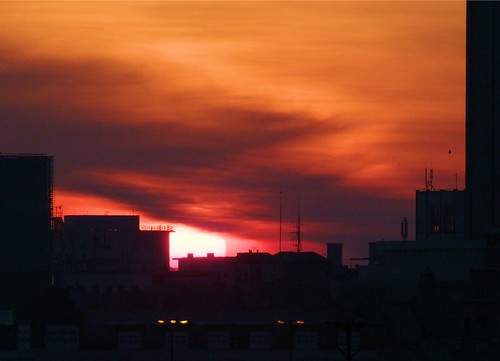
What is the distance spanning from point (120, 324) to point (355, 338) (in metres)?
27.0

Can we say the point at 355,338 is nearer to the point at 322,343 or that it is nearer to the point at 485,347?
the point at 322,343

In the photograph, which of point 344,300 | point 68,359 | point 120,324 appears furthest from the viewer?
point 344,300

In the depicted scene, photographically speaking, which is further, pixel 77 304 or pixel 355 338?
pixel 77 304

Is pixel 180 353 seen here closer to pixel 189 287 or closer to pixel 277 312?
pixel 277 312

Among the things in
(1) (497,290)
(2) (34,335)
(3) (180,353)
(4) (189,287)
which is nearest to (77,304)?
(4) (189,287)

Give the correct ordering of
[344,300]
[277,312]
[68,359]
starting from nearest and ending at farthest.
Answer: [68,359], [277,312], [344,300]

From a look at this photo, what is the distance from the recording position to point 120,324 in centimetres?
16425

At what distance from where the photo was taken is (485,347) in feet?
515

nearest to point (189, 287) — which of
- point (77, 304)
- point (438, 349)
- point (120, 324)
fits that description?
point (77, 304)

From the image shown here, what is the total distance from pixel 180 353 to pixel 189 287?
39487mm

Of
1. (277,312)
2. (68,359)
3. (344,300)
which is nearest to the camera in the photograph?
(68,359)

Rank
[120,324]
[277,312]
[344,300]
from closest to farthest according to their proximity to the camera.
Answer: [120,324]
[277,312]
[344,300]

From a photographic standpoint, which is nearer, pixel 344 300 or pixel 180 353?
pixel 180 353

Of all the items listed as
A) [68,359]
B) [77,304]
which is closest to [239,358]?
[68,359]
